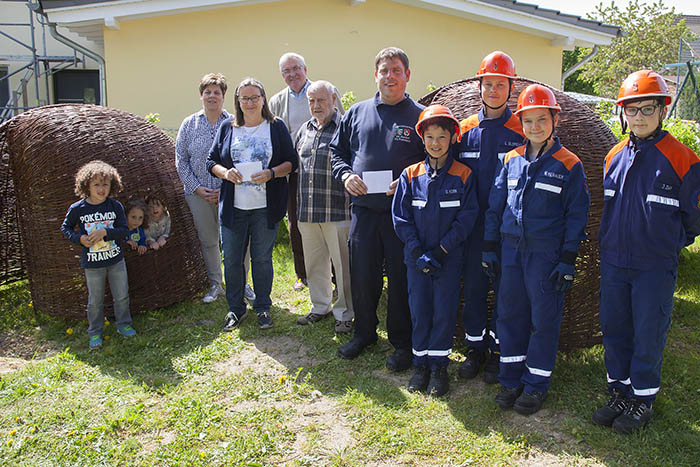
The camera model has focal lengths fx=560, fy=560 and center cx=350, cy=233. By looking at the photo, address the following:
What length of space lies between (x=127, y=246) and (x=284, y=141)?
1.89 m

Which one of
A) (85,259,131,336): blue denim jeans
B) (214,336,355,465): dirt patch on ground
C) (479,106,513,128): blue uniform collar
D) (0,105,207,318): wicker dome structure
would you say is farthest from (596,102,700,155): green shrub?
(85,259,131,336): blue denim jeans

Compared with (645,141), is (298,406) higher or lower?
lower

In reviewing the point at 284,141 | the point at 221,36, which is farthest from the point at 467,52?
the point at 284,141

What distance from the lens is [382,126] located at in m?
4.39

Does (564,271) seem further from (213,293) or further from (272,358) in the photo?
(213,293)

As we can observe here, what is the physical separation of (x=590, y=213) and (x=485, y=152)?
39.3 inches

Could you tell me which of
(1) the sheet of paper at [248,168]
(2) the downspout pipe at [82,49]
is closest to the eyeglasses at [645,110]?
(1) the sheet of paper at [248,168]

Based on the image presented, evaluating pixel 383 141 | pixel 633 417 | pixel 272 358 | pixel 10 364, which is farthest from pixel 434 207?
pixel 10 364

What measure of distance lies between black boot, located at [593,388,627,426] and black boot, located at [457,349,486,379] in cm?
92

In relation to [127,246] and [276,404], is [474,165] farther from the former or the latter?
[127,246]

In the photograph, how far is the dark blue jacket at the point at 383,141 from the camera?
4348 mm

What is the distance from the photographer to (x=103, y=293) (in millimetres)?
5199

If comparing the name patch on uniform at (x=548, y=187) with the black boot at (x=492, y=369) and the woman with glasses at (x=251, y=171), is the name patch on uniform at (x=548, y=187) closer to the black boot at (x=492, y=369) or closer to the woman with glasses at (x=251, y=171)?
the black boot at (x=492, y=369)

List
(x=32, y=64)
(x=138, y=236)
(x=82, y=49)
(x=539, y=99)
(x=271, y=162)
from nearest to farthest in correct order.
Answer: (x=539, y=99) → (x=271, y=162) → (x=138, y=236) → (x=82, y=49) → (x=32, y=64)
